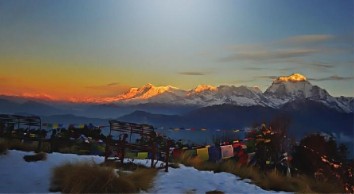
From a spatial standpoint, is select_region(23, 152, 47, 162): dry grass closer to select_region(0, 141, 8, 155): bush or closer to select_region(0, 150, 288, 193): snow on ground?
select_region(0, 150, 288, 193): snow on ground

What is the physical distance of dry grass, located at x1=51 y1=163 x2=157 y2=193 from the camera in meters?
5.57

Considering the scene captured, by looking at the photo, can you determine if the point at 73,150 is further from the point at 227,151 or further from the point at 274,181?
the point at 274,181

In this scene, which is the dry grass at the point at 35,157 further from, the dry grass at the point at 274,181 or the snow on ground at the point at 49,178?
the dry grass at the point at 274,181

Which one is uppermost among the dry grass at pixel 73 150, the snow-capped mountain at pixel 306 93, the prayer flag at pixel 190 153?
the snow-capped mountain at pixel 306 93

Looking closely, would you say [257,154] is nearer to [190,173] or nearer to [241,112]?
[190,173]

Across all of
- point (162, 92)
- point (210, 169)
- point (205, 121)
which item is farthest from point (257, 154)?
point (205, 121)

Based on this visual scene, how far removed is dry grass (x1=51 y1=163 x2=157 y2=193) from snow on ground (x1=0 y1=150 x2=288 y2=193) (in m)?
0.18

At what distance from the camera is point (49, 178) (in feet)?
A: 20.5

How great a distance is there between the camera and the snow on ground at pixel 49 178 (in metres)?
5.99

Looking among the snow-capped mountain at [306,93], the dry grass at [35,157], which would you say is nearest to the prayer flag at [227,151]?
the snow-capped mountain at [306,93]

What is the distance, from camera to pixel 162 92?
13.9 meters

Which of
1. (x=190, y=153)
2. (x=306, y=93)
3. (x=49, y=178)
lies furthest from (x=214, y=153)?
(x=306, y=93)

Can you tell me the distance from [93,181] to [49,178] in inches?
38.5

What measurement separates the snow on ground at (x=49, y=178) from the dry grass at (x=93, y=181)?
175 millimetres
